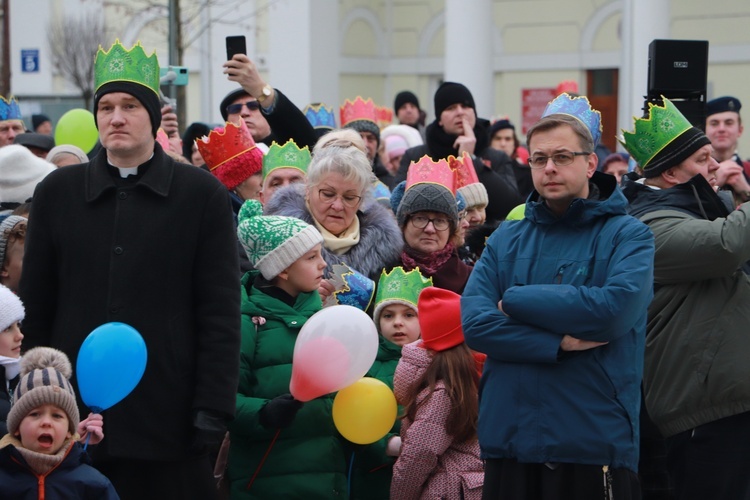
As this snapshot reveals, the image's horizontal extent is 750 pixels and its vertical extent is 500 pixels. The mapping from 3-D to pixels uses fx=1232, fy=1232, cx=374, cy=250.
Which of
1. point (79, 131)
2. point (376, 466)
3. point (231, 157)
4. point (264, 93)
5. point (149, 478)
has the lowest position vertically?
point (376, 466)

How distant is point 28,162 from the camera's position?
705 cm

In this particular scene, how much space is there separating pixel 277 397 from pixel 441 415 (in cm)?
68

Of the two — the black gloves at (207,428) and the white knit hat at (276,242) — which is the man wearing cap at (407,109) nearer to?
the white knit hat at (276,242)

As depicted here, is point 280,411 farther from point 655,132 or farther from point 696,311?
point 655,132

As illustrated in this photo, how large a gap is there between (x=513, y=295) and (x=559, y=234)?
1.06 ft

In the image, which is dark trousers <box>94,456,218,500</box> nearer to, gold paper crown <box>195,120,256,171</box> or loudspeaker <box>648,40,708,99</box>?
gold paper crown <box>195,120,256,171</box>

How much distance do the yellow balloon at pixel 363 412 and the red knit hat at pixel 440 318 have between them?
316mm

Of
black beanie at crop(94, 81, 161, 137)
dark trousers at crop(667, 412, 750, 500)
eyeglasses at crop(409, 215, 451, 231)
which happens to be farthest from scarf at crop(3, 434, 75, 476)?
dark trousers at crop(667, 412, 750, 500)

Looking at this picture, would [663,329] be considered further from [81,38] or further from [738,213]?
[81,38]

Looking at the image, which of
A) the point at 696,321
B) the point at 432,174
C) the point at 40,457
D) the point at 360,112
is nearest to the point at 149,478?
the point at 40,457

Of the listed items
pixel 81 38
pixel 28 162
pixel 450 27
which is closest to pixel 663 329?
pixel 28 162

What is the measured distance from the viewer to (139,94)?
14.8ft

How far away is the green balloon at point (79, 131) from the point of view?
9672mm

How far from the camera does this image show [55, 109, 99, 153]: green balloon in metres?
9.67
